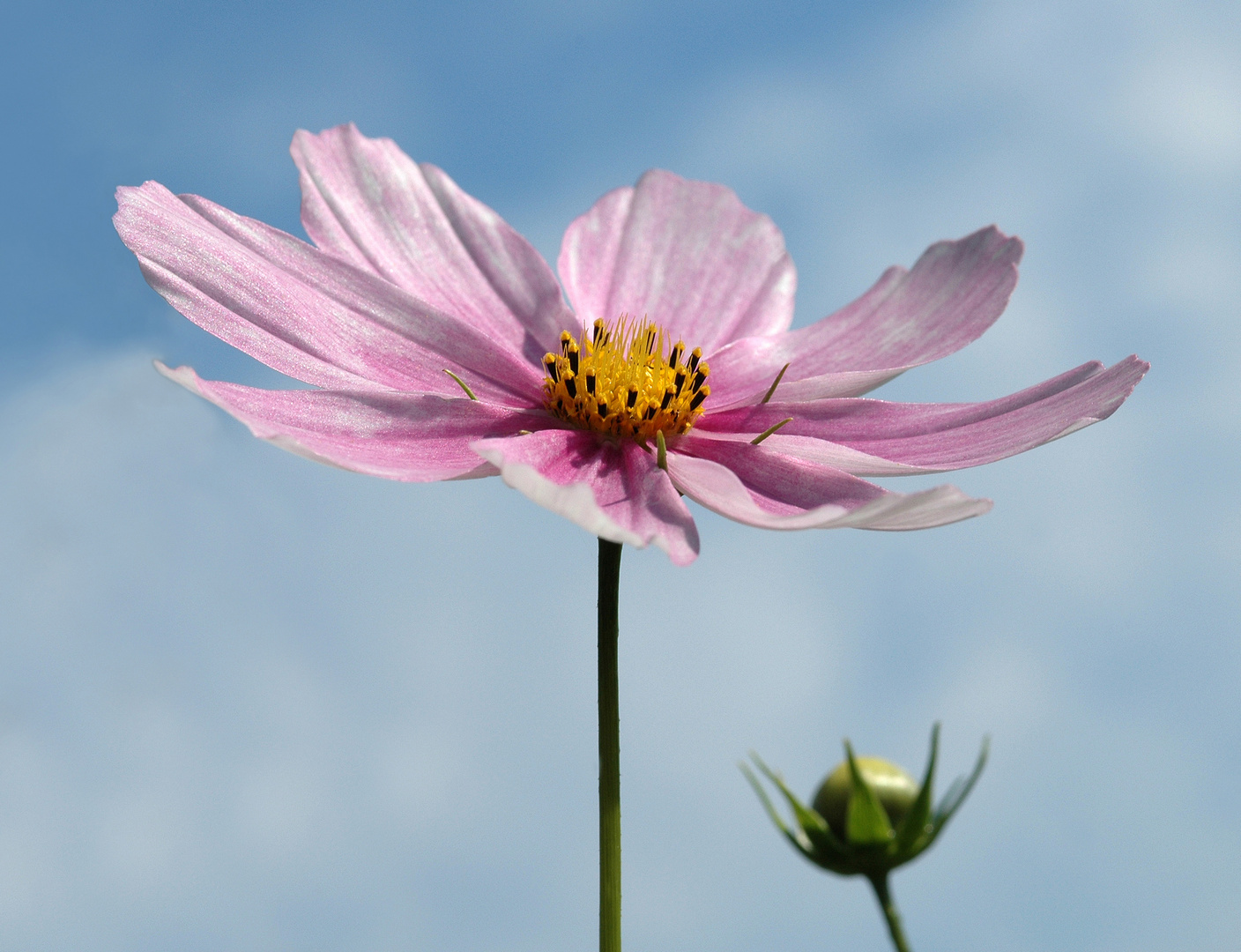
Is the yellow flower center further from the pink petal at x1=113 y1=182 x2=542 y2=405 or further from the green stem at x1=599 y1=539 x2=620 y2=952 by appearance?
the green stem at x1=599 y1=539 x2=620 y2=952

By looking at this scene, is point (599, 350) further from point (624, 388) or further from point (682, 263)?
point (682, 263)

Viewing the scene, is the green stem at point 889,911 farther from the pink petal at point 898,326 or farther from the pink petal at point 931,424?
the pink petal at point 898,326

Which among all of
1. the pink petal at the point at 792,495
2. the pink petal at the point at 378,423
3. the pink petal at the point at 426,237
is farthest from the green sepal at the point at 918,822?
the pink petal at the point at 426,237

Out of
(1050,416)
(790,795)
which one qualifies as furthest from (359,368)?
(1050,416)

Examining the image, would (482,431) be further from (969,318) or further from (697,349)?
(969,318)

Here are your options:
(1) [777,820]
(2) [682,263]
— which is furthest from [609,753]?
(2) [682,263]

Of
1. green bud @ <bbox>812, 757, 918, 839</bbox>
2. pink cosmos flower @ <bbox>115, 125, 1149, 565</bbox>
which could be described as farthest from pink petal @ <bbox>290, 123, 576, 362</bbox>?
green bud @ <bbox>812, 757, 918, 839</bbox>

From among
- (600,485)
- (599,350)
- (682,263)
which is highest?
(682,263)
